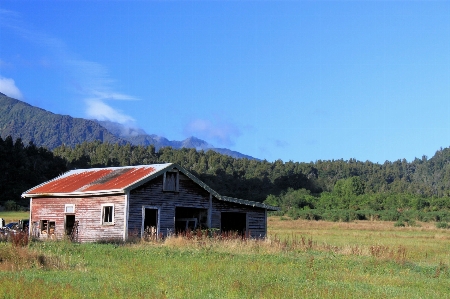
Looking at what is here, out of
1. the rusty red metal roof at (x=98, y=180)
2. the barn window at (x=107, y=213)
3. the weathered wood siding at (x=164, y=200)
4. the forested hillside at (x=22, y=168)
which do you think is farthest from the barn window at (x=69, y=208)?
the forested hillside at (x=22, y=168)

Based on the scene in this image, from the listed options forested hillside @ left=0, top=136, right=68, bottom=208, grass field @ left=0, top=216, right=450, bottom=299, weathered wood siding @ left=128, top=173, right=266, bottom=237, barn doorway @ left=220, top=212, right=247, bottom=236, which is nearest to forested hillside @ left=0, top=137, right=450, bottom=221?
forested hillside @ left=0, top=136, right=68, bottom=208

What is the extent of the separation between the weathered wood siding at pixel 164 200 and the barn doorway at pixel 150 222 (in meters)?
0.20

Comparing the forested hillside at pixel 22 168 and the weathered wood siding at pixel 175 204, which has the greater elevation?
the forested hillside at pixel 22 168

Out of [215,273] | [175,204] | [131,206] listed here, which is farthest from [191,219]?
[215,273]

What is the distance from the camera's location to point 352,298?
13.5 meters

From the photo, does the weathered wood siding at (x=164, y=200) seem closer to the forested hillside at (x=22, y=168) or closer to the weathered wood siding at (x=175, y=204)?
the weathered wood siding at (x=175, y=204)

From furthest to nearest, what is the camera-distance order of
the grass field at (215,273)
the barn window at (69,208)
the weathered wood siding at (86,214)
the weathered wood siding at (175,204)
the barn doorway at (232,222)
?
the barn doorway at (232,222), the barn window at (69,208), the weathered wood siding at (175,204), the weathered wood siding at (86,214), the grass field at (215,273)

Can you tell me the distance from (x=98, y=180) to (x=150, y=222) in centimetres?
391

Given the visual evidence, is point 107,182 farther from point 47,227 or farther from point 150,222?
point 47,227

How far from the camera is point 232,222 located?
3944 cm

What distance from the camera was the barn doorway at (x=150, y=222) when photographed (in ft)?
103

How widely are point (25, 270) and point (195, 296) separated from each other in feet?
19.3

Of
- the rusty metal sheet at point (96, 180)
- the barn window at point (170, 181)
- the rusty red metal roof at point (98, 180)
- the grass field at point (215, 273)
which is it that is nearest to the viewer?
the grass field at point (215, 273)

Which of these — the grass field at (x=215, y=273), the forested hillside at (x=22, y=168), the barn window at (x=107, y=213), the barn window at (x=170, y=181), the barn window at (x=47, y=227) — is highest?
the forested hillside at (x=22, y=168)
